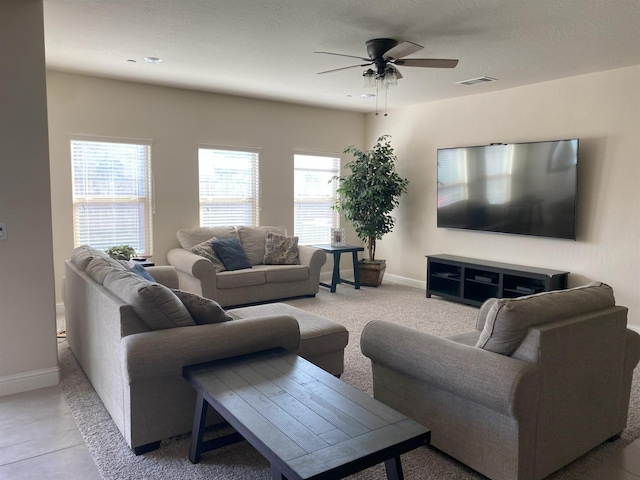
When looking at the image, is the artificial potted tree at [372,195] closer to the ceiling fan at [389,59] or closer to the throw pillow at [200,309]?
the ceiling fan at [389,59]

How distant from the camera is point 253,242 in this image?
6.07 meters

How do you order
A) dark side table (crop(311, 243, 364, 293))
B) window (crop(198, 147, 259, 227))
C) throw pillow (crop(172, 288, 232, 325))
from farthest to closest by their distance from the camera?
1. dark side table (crop(311, 243, 364, 293))
2. window (crop(198, 147, 259, 227))
3. throw pillow (crop(172, 288, 232, 325))

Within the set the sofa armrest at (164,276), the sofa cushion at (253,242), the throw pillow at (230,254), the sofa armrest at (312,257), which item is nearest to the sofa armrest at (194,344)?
the sofa armrest at (164,276)

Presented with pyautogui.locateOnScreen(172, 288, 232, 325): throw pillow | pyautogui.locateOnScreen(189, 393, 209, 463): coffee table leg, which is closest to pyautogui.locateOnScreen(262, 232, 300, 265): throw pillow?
pyautogui.locateOnScreen(172, 288, 232, 325): throw pillow

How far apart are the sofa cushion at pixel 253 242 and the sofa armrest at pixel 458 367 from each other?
139 inches

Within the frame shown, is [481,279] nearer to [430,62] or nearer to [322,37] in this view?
[430,62]

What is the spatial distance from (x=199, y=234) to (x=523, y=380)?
4.53 m

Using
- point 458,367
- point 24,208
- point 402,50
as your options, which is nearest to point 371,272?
point 402,50

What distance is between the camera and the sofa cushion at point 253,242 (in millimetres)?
5980

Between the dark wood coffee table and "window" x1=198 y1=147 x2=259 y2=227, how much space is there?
395 centimetres

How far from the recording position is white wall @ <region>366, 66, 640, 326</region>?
4.59 m

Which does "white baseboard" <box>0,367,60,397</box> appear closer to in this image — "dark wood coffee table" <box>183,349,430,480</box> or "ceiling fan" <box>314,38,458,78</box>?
"dark wood coffee table" <box>183,349,430,480</box>

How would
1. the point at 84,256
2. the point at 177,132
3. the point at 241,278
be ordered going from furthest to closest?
the point at 177,132 < the point at 241,278 < the point at 84,256

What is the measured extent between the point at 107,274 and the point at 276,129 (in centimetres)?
413
